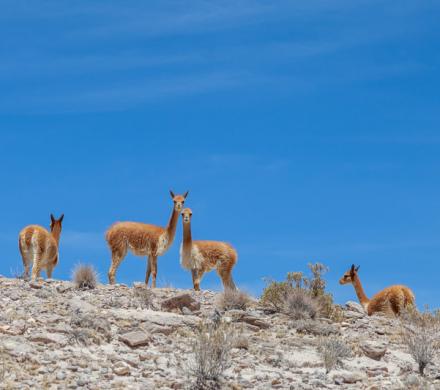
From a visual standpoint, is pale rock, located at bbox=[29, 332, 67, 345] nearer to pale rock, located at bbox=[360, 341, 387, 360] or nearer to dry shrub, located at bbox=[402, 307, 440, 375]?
pale rock, located at bbox=[360, 341, 387, 360]

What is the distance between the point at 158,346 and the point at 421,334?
5118 millimetres

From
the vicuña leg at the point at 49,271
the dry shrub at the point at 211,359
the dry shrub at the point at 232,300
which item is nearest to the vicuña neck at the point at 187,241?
the vicuña leg at the point at 49,271

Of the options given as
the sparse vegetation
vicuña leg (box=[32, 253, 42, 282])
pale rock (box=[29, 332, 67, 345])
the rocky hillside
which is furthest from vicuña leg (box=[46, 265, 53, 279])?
pale rock (box=[29, 332, 67, 345])

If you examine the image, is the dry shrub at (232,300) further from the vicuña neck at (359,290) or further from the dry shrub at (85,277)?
the vicuña neck at (359,290)

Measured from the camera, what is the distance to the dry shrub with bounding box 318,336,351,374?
1532cm

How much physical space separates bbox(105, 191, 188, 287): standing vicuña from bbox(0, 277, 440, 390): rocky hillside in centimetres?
455

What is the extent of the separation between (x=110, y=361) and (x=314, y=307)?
714 cm

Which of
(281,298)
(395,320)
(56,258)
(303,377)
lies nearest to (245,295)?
(281,298)

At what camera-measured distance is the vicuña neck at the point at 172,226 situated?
82.3ft

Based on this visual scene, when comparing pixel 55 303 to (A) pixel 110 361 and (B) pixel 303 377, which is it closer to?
(A) pixel 110 361

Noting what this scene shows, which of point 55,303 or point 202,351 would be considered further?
point 55,303

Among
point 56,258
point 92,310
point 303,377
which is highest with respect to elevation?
point 56,258

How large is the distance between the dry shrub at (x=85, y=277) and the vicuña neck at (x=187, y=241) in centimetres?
367

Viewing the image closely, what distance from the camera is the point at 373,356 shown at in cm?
1664
